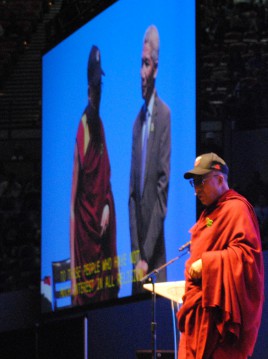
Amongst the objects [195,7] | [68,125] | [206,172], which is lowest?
[206,172]

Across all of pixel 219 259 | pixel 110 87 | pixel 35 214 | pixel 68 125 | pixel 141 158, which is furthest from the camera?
pixel 35 214

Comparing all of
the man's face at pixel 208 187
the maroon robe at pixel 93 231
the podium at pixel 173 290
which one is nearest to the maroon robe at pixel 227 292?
the man's face at pixel 208 187

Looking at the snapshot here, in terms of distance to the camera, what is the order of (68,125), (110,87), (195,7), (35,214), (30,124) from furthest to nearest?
(30,124), (35,214), (68,125), (110,87), (195,7)

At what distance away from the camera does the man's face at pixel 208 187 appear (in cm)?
429

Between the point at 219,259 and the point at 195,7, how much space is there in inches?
105

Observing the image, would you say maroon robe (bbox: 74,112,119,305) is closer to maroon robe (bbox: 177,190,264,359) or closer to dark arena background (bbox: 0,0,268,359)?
dark arena background (bbox: 0,0,268,359)

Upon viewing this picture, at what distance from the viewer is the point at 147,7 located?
6.86m

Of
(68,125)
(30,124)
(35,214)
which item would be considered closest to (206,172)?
(68,125)

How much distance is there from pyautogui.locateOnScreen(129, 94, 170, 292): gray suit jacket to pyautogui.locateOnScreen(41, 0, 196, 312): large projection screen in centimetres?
9

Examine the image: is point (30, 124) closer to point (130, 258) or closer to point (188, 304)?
point (130, 258)

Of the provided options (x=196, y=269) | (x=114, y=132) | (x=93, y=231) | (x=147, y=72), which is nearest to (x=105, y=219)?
(x=93, y=231)

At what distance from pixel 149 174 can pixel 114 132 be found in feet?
2.56

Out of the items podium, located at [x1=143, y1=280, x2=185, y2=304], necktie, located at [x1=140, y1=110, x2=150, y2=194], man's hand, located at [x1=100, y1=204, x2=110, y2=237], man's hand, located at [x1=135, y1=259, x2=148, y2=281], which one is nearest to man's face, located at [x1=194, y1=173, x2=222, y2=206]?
podium, located at [x1=143, y1=280, x2=185, y2=304]

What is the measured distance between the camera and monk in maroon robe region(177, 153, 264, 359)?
4.07 meters
